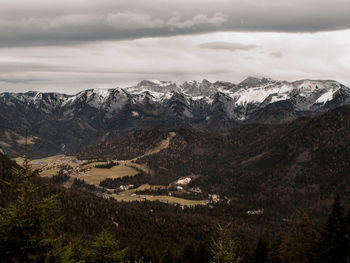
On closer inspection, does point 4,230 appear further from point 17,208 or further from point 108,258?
point 108,258

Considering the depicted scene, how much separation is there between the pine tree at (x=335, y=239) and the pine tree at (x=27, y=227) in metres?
55.6

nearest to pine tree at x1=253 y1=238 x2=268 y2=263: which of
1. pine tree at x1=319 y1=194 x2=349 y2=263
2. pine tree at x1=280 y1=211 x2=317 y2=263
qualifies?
pine tree at x1=280 y1=211 x2=317 y2=263

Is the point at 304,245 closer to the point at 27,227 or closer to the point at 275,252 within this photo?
the point at 275,252

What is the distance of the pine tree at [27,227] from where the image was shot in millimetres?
30719

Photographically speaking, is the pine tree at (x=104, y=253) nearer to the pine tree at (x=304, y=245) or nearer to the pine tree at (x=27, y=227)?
the pine tree at (x=27, y=227)

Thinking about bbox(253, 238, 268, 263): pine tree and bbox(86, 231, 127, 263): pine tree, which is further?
bbox(253, 238, 268, 263): pine tree

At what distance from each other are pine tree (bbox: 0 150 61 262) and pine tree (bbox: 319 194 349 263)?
182 feet

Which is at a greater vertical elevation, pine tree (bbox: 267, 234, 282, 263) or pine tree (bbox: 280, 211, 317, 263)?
pine tree (bbox: 280, 211, 317, 263)

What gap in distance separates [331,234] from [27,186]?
5968cm

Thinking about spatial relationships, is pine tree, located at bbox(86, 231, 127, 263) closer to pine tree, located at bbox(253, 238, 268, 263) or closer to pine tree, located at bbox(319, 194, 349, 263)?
pine tree, located at bbox(319, 194, 349, 263)

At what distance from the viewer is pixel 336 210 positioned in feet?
223

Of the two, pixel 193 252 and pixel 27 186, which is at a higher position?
pixel 27 186

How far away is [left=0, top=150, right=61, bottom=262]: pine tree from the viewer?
101ft

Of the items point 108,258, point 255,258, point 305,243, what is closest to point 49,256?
point 108,258
